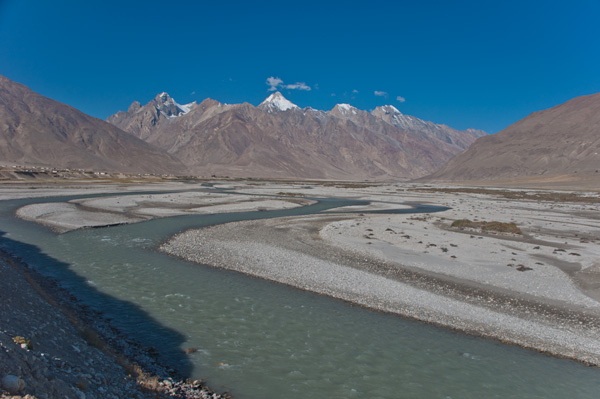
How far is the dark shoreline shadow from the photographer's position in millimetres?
8820

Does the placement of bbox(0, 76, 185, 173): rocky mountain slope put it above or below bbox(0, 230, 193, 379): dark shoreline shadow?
above

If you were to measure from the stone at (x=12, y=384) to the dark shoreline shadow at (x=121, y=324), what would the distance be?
3.71m

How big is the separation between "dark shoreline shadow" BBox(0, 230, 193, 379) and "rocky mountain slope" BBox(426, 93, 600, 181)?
149585 millimetres

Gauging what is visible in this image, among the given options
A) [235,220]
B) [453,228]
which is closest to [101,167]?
[235,220]

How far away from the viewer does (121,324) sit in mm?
10711

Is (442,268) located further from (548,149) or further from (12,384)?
(548,149)

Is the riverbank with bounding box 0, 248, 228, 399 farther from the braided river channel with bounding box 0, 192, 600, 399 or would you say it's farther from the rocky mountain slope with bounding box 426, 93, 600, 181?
the rocky mountain slope with bounding box 426, 93, 600, 181

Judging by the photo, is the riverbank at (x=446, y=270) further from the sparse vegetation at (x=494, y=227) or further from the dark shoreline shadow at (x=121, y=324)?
the dark shoreline shadow at (x=121, y=324)

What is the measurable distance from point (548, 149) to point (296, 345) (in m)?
187

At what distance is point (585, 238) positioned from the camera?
2675 cm

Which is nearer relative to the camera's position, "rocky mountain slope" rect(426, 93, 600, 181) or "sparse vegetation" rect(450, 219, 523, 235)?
"sparse vegetation" rect(450, 219, 523, 235)

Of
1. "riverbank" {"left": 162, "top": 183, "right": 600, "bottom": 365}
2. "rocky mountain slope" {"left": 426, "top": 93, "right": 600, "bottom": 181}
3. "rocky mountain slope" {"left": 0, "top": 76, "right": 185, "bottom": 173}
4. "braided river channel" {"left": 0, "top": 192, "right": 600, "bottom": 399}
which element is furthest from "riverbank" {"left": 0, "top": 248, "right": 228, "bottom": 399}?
"rocky mountain slope" {"left": 0, "top": 76, "right": 185, "bottom": 173}

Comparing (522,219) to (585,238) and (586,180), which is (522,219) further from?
(586,180)

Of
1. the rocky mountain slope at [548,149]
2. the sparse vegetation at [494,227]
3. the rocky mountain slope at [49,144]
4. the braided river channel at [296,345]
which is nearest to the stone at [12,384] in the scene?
the braided river channel at [296,345]
